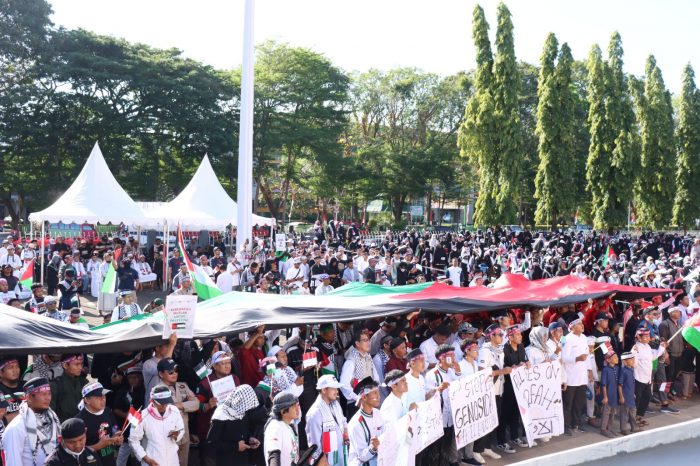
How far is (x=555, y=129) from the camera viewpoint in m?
36.2

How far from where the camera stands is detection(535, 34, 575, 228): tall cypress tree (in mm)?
35906

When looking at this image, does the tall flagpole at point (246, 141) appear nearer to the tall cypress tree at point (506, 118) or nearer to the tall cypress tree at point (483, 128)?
the tall cypress tree at point (483, 128)

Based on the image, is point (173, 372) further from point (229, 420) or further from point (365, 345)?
point (365, 345)

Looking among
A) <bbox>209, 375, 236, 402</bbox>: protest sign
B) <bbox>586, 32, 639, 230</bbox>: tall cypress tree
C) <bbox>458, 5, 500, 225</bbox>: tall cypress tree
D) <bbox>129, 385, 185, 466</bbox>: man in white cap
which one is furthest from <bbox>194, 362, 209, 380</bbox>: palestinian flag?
<bbox>586, 32, 639, 230</bbox>: tall cypress tree

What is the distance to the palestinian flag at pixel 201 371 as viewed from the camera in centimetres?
678

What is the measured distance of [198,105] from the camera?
124ft

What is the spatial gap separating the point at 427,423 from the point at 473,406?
1097 millimetres

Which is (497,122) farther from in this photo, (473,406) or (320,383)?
(320,383)

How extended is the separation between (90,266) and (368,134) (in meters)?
34.4

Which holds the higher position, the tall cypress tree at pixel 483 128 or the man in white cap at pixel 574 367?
the tall cypress tree at pixel 483 128

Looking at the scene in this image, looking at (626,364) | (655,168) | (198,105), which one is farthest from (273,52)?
(626,364)

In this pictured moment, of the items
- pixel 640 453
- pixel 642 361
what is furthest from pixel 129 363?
pixel 642 361

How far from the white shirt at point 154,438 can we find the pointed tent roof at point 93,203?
44.9 feet

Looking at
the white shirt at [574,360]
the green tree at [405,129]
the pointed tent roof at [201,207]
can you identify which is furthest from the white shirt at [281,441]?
the green tree at [405,129]
